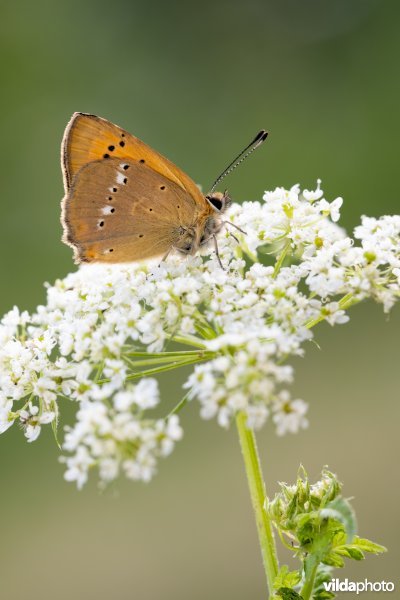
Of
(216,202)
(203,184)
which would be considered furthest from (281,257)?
(203,184)

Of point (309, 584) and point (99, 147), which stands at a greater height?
point (99, 147)

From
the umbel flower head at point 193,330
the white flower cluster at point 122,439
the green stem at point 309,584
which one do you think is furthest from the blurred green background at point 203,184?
the white flower cluster at point 122,439

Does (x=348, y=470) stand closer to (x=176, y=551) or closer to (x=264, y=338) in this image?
(x=176, y=551)

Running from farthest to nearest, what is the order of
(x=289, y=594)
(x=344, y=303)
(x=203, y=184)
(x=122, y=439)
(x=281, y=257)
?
(x=203, y=184)
(x=281, y=257)
(x=344, y=303)
(x=289, y=594)
(x=122, y=439)

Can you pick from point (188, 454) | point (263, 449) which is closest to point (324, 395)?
point (263, 449)

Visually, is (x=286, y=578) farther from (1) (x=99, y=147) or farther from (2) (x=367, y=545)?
(1) (x=99, y=147)

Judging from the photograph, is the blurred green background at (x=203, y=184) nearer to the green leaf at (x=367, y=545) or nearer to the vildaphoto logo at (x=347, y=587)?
the vildaphoto logo at (x=347, y=587)
